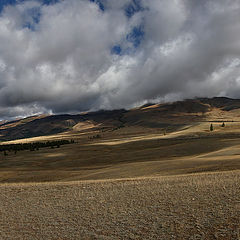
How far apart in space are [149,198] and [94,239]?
4.43 m

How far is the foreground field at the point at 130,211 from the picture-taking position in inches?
322

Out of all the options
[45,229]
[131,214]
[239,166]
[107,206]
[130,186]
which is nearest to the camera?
[45,229]

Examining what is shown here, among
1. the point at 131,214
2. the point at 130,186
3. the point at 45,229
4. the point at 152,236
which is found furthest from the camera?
the point at 130,186

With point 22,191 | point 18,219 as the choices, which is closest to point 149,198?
Result: point 18,219

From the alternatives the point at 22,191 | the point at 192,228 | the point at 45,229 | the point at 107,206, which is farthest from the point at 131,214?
the point at 22,191

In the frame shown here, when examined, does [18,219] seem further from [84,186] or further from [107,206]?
[84,186]

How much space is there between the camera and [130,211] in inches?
399

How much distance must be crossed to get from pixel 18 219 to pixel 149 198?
6.83 metres

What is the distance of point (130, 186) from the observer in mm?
14211

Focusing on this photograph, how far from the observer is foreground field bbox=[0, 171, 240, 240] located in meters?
8.18

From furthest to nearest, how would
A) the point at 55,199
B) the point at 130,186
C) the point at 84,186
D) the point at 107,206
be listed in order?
the point at 84,186 → the point at 130,186 → the point at 55,199 → the point at 107,206

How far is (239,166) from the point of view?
19641 mm

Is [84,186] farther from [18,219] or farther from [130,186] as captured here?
[18,219]

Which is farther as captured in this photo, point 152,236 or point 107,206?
point 107,206
